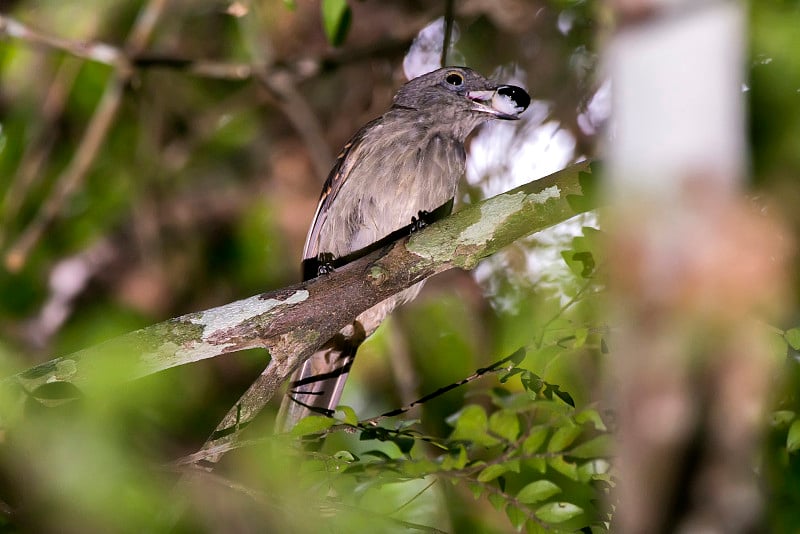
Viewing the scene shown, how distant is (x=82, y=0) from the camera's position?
20.3 feet

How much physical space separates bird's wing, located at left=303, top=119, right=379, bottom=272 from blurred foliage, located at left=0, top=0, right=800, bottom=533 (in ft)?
2.95

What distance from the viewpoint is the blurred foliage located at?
2975 millimetres

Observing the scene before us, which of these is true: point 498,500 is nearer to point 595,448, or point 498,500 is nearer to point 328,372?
point 595,448

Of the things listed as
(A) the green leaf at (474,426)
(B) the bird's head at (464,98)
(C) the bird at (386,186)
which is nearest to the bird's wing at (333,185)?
(C) the bird at (386,186)

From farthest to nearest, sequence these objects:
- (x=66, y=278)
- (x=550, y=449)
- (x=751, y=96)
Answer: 1. (x=66, y=278)
2. (x=751, y=96)
3. (x=550, y=449)

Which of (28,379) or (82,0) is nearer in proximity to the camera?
(28,379)

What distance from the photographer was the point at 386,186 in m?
4.70

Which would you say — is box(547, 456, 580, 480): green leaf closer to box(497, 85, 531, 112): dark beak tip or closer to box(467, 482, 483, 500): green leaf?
box(467, 482, 483, 500): green leaf

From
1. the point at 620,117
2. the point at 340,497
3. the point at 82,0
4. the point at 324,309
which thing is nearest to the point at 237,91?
the point at 82,0

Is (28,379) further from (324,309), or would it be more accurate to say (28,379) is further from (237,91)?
(237,91)

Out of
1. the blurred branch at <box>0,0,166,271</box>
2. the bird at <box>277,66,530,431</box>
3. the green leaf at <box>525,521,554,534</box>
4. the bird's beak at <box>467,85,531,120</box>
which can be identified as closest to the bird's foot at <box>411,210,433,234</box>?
the bird at <box>277,66,530,431</box>

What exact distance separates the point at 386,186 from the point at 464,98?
80 centimetres

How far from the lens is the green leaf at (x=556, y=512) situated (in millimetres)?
2959

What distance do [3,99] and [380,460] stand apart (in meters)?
5.75
